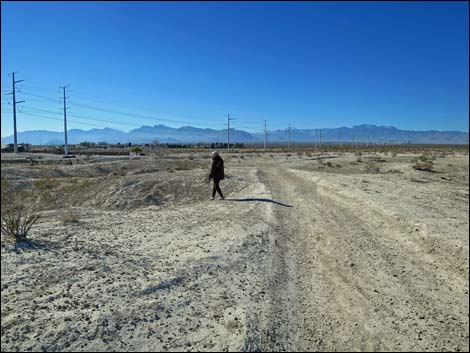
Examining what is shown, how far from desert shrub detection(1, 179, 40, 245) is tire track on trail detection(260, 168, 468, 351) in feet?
10.3

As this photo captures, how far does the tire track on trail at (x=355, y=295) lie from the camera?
14.8 feet

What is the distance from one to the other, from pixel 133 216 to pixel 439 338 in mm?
7689

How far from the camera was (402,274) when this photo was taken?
6.79 meters

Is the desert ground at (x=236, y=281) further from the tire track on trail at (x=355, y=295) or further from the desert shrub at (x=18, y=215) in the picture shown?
the desert shrub at (x=18, y=215)

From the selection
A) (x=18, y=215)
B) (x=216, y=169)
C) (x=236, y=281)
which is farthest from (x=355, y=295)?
(x=216, y=169)

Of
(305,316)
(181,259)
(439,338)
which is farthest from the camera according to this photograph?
(181,259)

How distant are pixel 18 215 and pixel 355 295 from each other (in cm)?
495

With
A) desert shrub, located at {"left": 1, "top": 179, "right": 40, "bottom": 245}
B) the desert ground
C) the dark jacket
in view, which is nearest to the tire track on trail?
the desert ground

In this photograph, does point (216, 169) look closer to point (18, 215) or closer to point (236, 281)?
point (236, 281)

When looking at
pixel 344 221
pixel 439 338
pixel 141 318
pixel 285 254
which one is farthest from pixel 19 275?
pixel 344 221

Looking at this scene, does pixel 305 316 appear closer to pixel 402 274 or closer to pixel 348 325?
pixel 348 325

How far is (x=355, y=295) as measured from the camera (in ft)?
18.8

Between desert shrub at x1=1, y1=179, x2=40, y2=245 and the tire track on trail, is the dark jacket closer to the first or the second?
the tire track on trail

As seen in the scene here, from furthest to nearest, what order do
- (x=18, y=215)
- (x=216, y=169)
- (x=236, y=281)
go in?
(x=216, y=169) < (x=236, y=281) < (x=18, y=215)
